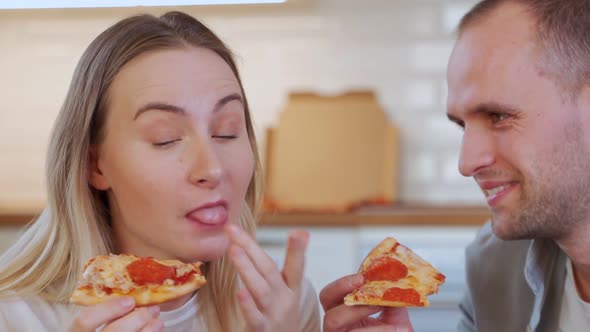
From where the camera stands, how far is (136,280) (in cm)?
124

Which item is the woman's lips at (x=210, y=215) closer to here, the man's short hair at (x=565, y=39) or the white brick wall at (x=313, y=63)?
the man's short hair at (x=565, y=39)

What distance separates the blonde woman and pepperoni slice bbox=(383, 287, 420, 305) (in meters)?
0.20

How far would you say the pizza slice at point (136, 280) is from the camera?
1.20m

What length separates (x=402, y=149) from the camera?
13.0ft

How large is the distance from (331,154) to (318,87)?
0.41 meters

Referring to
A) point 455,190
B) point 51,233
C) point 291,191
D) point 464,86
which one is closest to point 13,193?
point 291,191

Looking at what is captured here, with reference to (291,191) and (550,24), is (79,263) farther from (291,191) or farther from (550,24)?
(291,191)

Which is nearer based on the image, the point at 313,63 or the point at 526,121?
the point at 526,121

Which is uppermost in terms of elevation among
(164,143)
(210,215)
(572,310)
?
(164,143)

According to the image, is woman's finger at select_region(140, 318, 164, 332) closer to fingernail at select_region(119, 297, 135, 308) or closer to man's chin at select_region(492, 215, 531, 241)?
fingernail at select_region(119, 297, 135, 308)

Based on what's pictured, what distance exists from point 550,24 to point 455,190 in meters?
2.47

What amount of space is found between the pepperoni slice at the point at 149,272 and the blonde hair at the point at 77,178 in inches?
9.4

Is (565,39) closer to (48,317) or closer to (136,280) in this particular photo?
(136,280)

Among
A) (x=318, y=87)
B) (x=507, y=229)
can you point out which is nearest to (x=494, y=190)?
(x=507, y=229)
